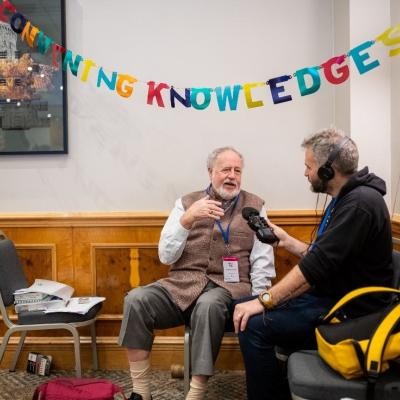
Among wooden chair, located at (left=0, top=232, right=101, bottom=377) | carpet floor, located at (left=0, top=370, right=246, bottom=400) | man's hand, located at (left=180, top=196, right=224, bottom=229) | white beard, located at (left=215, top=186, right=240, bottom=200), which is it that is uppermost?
white beard, located at (left=215, top=186, right=240, bottom=200)

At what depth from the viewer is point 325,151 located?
1.85 meters

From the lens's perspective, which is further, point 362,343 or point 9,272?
point 9,272

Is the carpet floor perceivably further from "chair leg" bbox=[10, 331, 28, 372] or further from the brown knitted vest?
the brown knitted vest

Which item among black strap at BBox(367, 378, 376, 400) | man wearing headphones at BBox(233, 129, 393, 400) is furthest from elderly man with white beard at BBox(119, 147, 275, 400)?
black strap at BBox(367, 378, 376, 400)

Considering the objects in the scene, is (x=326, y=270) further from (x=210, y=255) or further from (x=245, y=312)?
(x=210, y=255)

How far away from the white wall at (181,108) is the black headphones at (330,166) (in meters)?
0.94

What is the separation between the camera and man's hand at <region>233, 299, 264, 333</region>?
5.98 ft

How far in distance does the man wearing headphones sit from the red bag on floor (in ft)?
2.30

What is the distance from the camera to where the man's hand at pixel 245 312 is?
182 cm

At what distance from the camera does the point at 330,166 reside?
5.98ft

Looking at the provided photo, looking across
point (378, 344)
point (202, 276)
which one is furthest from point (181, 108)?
point (378, 344)

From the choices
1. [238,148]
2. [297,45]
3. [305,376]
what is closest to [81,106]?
[238,148]

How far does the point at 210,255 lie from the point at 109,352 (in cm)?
100

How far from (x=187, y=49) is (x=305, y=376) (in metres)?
1.99
